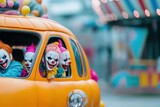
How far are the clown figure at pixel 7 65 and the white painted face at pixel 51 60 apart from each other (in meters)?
0.34

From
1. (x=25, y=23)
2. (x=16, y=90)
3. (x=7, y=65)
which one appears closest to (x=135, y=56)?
(x=25, y=23)

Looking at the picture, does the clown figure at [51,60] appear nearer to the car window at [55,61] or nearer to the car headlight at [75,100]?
the car window at [55,61]

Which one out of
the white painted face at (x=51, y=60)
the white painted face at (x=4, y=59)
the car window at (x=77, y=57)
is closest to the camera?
the white painted face at (x=4, y=59)

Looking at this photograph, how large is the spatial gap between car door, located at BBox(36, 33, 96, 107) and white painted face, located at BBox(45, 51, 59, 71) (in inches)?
6.2

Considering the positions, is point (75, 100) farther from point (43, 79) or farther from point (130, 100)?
point (130, 100)

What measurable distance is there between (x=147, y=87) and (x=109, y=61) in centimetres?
571

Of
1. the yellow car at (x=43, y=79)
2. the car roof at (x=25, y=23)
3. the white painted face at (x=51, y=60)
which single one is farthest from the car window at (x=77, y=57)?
the white painted face at (x=51, y=60)

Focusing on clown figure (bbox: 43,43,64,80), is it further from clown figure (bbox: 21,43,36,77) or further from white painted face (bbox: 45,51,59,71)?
clown figure (bbox: 21,43,36,77)

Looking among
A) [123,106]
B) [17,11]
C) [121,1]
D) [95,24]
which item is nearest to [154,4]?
[121,1]

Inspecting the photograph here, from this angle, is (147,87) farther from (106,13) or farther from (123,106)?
(123,106)

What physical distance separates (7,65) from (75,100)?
94 centimetres

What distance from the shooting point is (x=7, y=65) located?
6695 millimetres

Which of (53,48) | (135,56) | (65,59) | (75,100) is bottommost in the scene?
(75,100)

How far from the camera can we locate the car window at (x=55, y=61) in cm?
673
